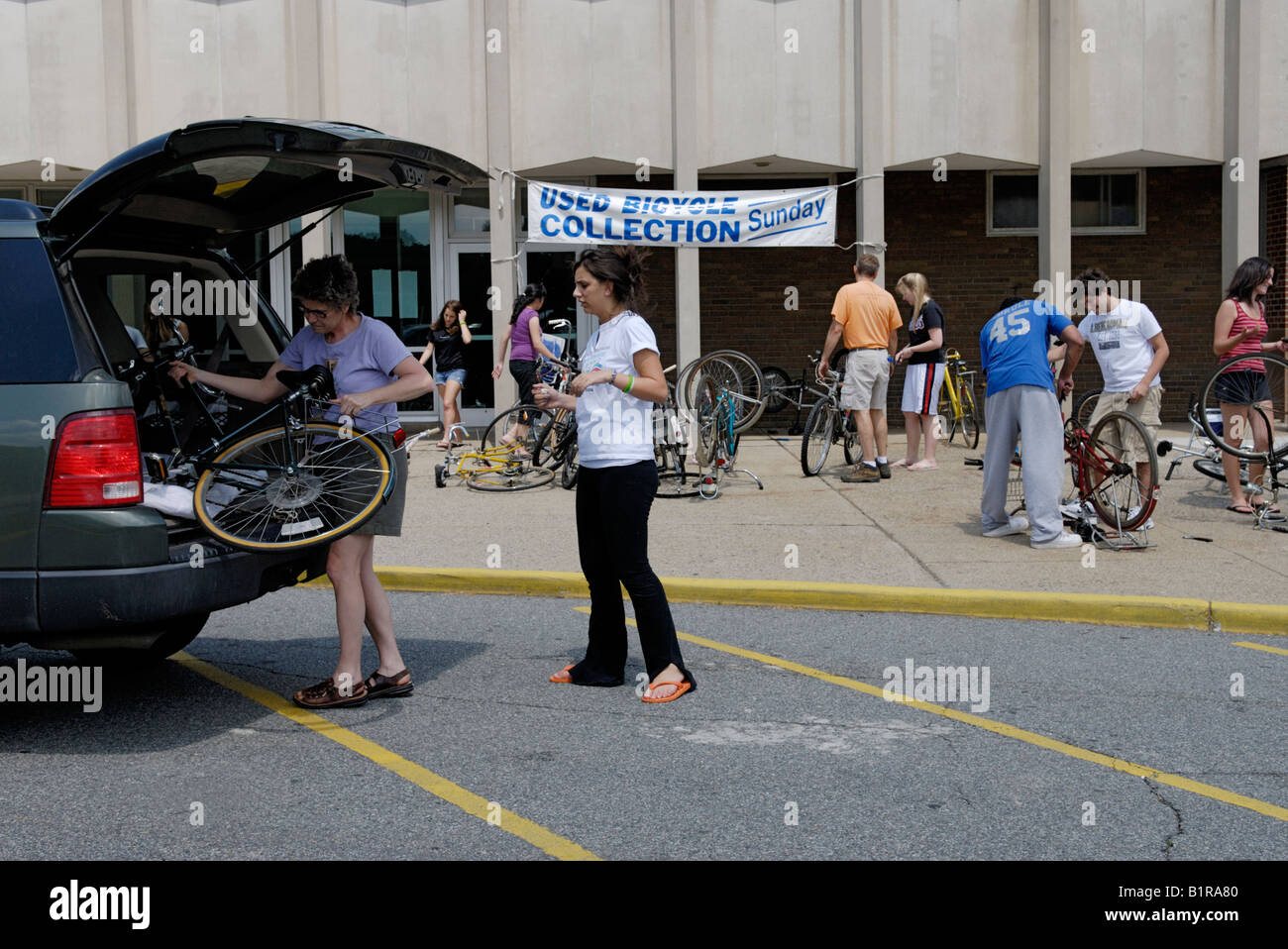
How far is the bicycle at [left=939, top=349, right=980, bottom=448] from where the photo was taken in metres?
16.0

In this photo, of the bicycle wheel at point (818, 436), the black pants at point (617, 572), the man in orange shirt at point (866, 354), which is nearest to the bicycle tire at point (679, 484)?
the bicycle wheel at point (818, 436)

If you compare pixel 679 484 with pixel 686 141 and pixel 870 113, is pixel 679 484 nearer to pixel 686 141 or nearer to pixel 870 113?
pixel 686 141

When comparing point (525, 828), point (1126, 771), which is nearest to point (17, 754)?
point (525, 828)

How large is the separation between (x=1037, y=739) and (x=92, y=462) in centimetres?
375

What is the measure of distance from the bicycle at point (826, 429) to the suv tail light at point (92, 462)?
351 inches

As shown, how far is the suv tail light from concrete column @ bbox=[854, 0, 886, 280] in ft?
41.3

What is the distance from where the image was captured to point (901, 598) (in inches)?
320

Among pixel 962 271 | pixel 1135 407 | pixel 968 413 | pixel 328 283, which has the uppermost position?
pixel 962 271

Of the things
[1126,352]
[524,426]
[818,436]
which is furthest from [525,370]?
[1126,352]

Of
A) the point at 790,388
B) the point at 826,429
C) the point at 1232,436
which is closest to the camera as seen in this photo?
the point at 1232,436

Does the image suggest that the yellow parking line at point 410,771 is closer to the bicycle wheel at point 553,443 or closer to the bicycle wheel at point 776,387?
the bicycle wheel at point 553,443

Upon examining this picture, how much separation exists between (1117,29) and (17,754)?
1570 cm

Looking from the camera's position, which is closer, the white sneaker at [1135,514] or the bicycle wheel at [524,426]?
the white sneaker at [1135,514]

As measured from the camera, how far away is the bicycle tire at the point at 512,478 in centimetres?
1270
